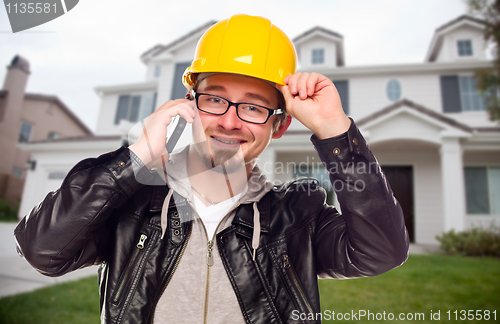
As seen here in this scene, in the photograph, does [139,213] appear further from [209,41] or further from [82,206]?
[209,41]

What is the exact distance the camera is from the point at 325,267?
3.78ft

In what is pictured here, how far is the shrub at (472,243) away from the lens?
22.5ft

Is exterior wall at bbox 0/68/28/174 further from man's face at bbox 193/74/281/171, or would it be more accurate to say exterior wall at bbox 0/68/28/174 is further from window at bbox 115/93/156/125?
man's face at bbox 193/74/281/171

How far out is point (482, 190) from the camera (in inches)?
362

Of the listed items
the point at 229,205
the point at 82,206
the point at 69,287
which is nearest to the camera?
the point at 82,206

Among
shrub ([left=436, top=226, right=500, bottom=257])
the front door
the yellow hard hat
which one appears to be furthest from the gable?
the yellow hard hat

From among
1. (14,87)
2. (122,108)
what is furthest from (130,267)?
(14,87)

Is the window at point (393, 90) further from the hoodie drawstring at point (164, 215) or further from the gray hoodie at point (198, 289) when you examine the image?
the hoodie drawstring at point (164, 215)

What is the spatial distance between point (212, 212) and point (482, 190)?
11.1m

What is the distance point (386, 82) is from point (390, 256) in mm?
10959

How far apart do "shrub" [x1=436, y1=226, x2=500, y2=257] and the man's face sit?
801 cm

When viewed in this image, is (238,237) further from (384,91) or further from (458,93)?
(458,93)

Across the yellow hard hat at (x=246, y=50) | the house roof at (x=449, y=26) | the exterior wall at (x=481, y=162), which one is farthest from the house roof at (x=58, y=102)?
the exterior wall at (x=481, y=162)

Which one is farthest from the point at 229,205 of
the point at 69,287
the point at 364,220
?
the point at 69,287
